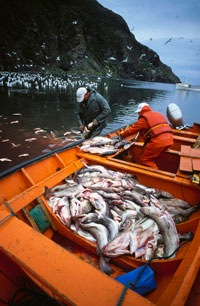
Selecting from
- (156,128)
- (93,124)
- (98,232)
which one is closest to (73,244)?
(98,232)

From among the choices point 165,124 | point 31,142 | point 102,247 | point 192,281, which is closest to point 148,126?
point 165,124

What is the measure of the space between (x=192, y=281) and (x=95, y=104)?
648 centimetres

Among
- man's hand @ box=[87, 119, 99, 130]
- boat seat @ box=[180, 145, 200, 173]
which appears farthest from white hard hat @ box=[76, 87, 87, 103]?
boat seat @ box=[180, 145, 200, 173]

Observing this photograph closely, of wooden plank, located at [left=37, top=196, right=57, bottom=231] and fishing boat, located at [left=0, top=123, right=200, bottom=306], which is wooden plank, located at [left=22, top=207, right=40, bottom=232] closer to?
fishing boat, located at [left=0, top=123, right=200, bottom=306]

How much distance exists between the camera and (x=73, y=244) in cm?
338

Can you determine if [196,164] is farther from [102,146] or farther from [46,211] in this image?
[46,211]

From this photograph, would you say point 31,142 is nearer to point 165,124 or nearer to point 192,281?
point 165,124

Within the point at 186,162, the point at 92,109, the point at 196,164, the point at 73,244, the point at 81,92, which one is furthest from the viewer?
the point at 92,109

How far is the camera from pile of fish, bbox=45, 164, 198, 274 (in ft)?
9.20

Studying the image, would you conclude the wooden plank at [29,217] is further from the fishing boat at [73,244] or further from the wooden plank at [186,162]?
the wooden plank at [186,162]

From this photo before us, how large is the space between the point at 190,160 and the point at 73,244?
11.8 feet

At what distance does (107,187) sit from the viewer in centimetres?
387

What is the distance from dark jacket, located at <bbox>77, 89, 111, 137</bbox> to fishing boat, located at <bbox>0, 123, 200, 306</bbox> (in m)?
2.04

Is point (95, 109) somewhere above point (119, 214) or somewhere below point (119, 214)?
above
